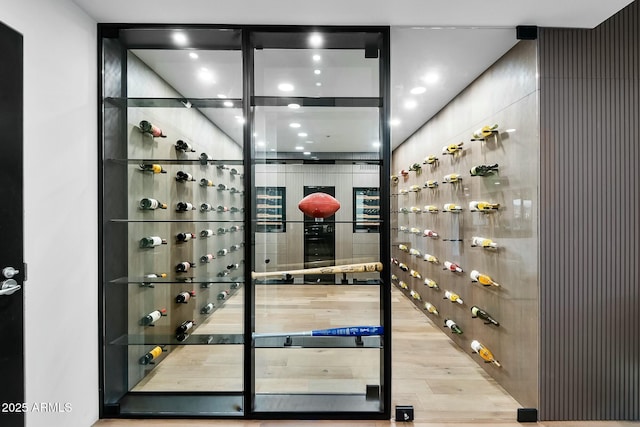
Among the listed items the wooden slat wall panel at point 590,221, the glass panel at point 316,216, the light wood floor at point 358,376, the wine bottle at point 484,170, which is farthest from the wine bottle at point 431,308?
the wine bottle at point 484,170

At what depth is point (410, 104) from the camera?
101 inches

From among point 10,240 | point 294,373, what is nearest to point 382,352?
point 294,373

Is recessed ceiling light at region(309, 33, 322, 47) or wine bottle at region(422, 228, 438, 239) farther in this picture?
wine bottle at region(422, 228, 438, 239)

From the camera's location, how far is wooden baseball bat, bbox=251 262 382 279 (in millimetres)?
2248

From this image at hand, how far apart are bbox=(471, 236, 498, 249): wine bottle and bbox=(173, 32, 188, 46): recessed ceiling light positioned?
2739 mm

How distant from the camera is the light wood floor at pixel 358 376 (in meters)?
2.13

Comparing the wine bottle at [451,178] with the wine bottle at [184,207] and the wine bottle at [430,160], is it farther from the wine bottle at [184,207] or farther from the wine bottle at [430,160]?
the wine bottle at [184,207]

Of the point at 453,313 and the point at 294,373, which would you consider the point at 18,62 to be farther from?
the point at 453,313

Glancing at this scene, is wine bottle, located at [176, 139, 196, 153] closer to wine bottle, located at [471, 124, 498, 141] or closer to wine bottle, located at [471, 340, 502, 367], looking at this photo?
wine bottle, located at [471, 124, 498, 141]

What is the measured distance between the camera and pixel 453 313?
2.91 meters

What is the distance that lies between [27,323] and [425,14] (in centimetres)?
282

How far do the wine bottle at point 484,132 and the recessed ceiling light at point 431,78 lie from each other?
55 cm

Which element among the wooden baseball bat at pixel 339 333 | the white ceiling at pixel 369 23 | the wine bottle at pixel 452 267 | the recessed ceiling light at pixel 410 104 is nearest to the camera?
the white ceiling at pixel 369 23

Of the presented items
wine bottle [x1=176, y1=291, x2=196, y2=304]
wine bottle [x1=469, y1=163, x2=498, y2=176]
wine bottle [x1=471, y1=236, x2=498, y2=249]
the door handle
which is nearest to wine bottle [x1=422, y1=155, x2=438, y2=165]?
wine bottle [x1=469, y1=163, x2=498, y2=176]
